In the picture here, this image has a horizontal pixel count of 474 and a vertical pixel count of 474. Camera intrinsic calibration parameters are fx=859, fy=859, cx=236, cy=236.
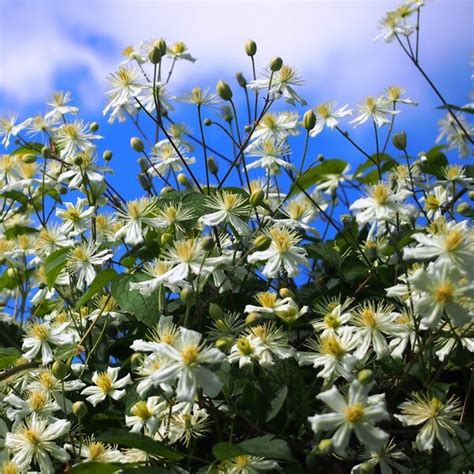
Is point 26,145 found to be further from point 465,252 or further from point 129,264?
point 465,252

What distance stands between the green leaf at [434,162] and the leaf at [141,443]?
1.19 meters

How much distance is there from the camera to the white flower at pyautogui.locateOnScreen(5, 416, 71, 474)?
150 cm

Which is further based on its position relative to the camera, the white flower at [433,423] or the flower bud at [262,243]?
the flower bud at [262,243]

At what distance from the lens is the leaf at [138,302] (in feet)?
5.27

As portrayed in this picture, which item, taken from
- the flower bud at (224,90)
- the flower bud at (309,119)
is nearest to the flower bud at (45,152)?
the flower bud at (224,90)

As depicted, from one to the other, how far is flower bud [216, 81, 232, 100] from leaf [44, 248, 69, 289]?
21.7 inches

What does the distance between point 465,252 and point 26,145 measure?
144 centimetres

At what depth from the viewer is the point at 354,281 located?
1.91 meters

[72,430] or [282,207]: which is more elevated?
Result: [282,207]

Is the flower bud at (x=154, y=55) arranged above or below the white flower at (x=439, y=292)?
above

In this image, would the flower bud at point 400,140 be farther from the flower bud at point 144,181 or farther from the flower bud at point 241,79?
the flower bud at point 144,181

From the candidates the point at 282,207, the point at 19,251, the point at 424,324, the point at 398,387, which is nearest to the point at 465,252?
the point at 424,324

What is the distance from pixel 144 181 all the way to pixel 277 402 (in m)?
0.91

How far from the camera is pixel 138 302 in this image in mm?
1626
